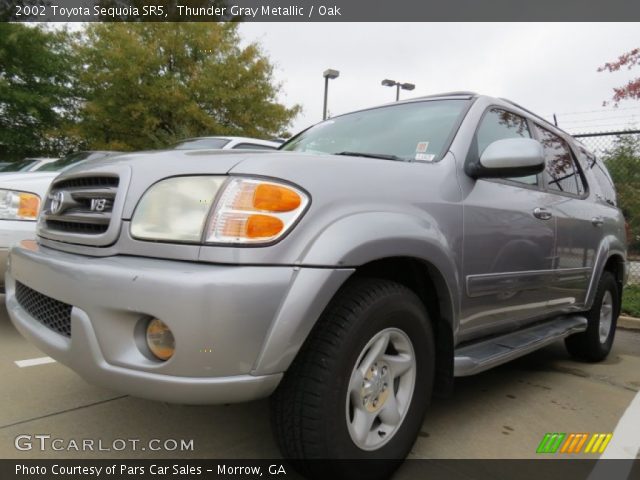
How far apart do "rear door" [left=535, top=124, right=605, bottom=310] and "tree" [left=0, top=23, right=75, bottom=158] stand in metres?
13.2

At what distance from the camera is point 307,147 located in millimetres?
2973

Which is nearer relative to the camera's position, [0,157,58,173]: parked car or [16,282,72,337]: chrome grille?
[16,282,72,337]: chrome grille

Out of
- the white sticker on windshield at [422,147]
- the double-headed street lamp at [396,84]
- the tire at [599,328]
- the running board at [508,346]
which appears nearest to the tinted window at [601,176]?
the tire at [599,328]

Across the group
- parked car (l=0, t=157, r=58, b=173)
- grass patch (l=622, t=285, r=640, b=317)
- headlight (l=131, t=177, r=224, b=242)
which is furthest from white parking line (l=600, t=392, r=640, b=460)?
parked car (l=0, t=157, r=58, b=173)

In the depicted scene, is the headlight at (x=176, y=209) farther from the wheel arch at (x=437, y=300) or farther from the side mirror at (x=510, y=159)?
the side mirror at (x=510, y=159)

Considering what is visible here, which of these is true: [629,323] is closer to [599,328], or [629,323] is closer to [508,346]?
[599,328]

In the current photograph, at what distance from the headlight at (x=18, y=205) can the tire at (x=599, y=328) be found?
4158mm

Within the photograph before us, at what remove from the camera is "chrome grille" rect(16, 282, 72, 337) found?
5.78 ft

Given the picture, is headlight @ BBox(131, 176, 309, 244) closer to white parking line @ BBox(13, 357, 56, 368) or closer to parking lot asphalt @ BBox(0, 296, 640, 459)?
parking lot asphalt @ BBox(0, 296, 640, 459)

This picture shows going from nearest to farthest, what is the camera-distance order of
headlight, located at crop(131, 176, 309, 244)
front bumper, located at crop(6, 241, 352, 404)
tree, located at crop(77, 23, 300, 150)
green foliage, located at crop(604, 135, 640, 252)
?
front bumper, located at crop(6, 241, 352, 404) < headlight, located at crop(131, 176, 309, 244) < green foliage, located at crop(604, 135, 640, 252) < tree, located at crop(77, 23, 300, 150)

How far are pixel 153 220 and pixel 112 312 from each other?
332mm

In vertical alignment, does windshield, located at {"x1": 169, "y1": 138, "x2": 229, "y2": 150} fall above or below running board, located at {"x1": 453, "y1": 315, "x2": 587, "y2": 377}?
above

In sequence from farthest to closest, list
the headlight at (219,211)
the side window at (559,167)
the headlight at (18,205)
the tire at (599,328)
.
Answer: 1. the tire at (599,328)
2. the headlight at (18,205)
3. the side window at (559,167)
4. the headlight at (219,211)

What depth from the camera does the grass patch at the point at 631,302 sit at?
18.7 feet
